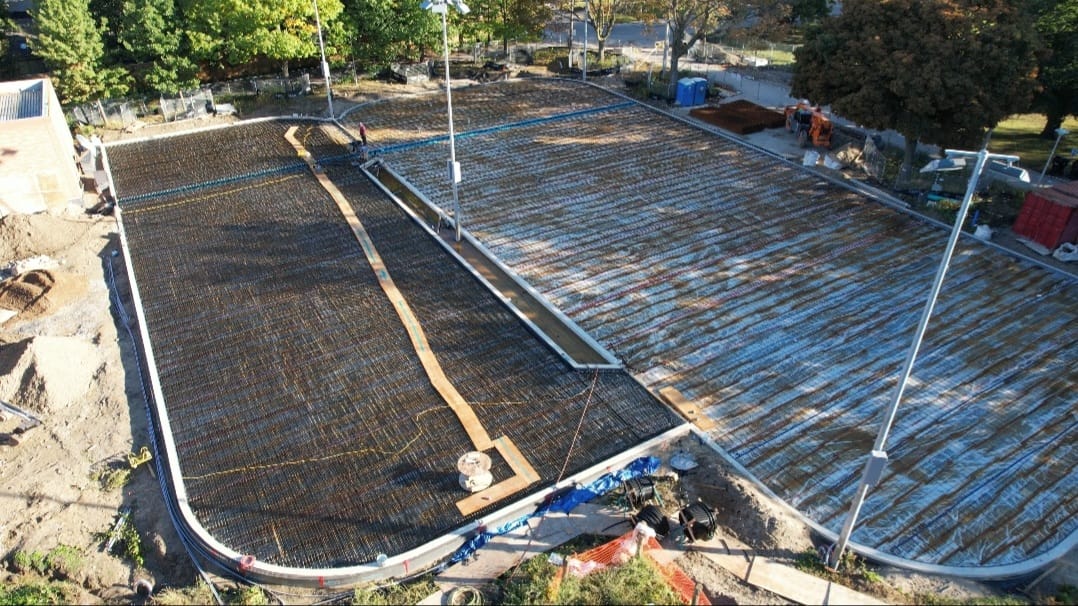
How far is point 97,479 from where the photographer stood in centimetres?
1493

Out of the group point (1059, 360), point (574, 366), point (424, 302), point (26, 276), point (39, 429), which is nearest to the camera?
point (39, 429)

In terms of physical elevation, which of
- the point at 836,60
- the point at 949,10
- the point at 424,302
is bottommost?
the point at 424,302

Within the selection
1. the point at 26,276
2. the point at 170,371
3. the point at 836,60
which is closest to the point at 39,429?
the point at 170,371

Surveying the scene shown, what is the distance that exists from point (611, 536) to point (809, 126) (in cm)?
2622

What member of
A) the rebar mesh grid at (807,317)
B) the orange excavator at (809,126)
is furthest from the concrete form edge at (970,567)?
the orange excavator at (809,126)

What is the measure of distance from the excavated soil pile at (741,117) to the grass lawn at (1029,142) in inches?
405

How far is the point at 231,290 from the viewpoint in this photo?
20469 mm

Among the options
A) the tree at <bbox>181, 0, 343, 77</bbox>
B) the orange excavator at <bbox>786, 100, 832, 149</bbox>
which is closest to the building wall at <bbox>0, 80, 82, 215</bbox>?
the tree at <bbox>181, 0, 343, 77</bbox>

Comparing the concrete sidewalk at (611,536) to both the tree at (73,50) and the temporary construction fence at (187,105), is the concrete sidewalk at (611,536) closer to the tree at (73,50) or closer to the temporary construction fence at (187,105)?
the temporary construction fence at (187,105)

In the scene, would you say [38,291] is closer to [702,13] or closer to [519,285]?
[519,285]

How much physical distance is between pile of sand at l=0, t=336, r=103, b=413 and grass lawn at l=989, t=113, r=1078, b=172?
36096mm

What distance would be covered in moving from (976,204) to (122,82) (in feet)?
135

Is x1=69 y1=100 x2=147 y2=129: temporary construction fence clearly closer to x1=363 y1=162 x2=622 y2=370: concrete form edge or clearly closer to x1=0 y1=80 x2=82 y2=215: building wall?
x1=0 y1=80 x2=82 y2=215: building wall

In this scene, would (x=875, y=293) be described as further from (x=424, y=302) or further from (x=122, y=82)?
(x=122, y=82)
